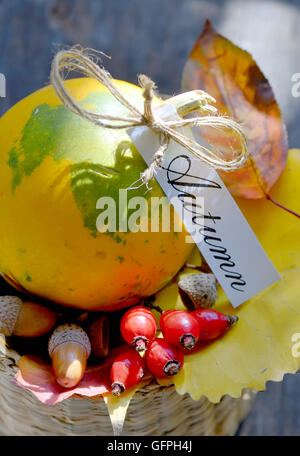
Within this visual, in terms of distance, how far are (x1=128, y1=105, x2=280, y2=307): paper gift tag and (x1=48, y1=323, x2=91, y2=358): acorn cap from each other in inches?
7.4

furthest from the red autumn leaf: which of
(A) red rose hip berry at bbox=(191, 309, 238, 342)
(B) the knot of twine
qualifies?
(B) the knot of twine

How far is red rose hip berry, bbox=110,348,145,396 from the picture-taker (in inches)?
24.4

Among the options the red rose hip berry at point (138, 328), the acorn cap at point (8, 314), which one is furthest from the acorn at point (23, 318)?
the red rose hip berry at point (138, 328)

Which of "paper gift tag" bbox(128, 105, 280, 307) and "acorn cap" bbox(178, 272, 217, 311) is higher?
"paper gift tag" bbox(128, 105, 280, 307)

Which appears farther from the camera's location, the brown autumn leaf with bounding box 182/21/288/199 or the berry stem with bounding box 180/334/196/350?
the brown autumn leaf with bounding box 182/21/288/199

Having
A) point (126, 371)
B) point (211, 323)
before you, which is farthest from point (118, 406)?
point (211, 323)

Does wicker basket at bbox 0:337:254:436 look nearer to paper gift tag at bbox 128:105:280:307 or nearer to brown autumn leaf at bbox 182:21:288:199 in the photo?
paper gift tag at bbox 128:105:280:307

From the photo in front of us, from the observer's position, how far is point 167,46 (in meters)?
1.37

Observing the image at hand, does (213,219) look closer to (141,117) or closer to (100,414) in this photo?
(141,117)

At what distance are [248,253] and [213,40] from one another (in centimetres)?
34

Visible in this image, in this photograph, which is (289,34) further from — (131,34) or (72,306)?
(72,306)

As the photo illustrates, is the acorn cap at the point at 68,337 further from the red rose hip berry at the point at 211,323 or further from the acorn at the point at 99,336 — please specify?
the red rose hip berry at the point at 211,323
